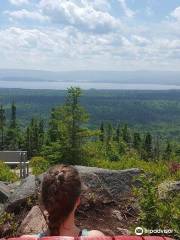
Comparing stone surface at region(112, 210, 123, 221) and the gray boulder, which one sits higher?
the gray boulder

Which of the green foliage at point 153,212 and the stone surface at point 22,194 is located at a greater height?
the green foliage at point 153,212

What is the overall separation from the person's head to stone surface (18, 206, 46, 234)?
14.7ft

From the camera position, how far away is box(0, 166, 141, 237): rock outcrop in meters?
8.05

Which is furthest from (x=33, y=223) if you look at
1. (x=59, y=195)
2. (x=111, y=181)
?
(x=59, y=195)

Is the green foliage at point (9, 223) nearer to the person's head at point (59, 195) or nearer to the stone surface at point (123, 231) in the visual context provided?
the stone surface at point (123, 231)

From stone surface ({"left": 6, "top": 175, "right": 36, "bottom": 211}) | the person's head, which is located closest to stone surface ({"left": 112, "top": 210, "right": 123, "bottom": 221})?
stone surface ({"left": 6, "top": 175, "right": 36, "bottom": 211})

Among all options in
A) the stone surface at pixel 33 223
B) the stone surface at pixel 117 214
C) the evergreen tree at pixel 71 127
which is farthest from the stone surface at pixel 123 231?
the evergreen tree at pixel 71 127

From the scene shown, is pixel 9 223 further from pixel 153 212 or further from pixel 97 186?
pixel 153 212

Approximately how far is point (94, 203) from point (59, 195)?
5.85 m

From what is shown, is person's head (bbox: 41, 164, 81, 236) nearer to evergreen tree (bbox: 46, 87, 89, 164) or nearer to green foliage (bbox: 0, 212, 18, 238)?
green foliage (bbox: 0, 212, 18, 238)

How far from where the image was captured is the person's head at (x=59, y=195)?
311cm

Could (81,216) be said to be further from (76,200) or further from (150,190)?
(76,200)

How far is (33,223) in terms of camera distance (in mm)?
7777

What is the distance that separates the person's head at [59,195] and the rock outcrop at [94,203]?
4570 millimetres
